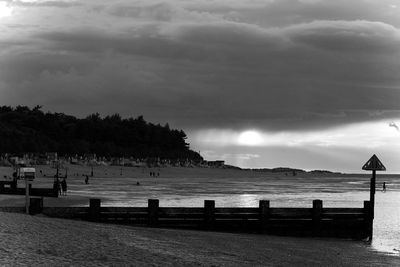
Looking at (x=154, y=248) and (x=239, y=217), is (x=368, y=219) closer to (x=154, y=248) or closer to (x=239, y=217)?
(x=239, y=217)

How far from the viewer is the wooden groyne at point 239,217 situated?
92.4 feet

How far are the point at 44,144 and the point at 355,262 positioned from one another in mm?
165989

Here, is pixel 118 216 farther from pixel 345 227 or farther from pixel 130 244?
pixel 345 227

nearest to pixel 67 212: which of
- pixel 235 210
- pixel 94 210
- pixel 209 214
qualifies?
pixel 94 210

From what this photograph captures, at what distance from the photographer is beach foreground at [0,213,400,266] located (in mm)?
17453

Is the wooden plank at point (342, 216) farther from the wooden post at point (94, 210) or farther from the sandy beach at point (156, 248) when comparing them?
the wooden post at point (94, 210)

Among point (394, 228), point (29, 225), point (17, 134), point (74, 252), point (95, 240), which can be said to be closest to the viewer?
point (74, 252)

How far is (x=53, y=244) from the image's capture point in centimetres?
1889

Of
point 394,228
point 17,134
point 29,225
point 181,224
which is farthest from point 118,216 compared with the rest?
point 17,134

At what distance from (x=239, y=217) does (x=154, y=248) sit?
30.8 feet

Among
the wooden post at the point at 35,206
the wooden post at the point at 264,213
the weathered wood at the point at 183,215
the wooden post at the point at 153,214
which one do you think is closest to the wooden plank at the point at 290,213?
the wooden post at the point at 264,213

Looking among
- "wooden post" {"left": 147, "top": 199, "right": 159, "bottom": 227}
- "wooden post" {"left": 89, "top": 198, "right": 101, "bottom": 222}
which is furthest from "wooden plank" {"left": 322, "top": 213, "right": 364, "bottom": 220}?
"wooden post" {"left": 89, "top": 198, "right": 101, "bottom": 222}

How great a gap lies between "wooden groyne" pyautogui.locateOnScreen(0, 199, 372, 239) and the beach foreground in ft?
2.91

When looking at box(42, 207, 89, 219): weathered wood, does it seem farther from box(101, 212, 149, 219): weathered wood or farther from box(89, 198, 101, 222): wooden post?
box(101, 212, 149, 219): weathered wood
